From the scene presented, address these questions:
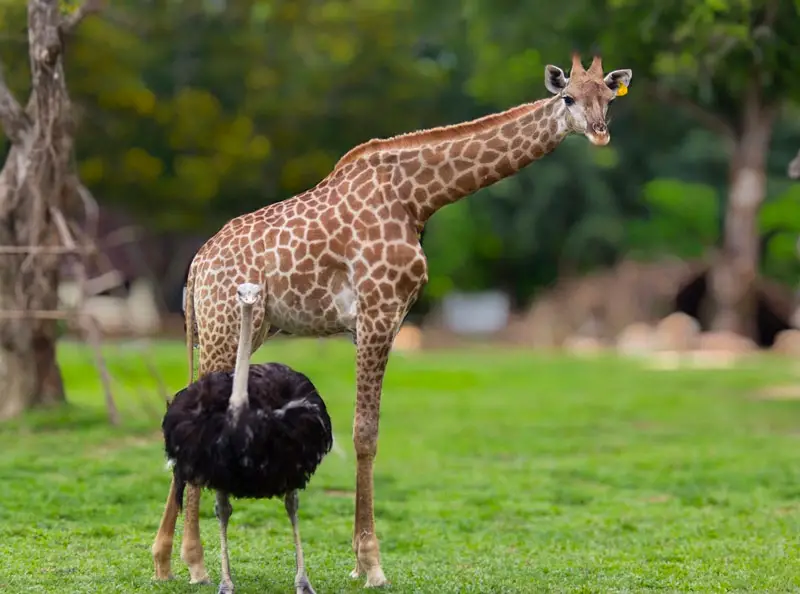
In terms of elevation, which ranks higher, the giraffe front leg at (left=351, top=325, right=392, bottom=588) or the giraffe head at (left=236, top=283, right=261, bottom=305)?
the giraffe head at (left=236, top=283, right=261, bottom=305)

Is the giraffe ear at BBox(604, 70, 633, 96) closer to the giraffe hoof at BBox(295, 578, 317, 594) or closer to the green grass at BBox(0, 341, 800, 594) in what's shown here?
the green grass at BBox(0, 341, 800, 594)

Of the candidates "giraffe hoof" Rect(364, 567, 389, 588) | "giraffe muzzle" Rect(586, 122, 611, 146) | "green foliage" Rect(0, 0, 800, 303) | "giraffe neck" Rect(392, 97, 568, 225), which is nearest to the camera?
"giraffe muzzle" Rect(586, 122, 611, 146)

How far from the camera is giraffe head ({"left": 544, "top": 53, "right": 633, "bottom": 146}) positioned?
25.1 feet

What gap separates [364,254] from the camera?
788cm

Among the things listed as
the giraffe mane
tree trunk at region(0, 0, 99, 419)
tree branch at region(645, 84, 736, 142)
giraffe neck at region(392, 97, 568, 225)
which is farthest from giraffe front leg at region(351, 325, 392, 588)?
tree branch at region(645, 84, 736, 142)

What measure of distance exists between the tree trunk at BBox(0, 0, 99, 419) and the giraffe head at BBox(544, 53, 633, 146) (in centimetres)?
743

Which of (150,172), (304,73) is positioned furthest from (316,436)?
(304,73)

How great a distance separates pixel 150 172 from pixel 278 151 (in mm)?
3986

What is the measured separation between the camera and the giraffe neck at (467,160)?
8.07m

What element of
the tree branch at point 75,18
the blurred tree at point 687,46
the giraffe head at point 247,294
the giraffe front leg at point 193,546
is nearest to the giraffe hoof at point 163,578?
the giraffe front leg at point 193,546

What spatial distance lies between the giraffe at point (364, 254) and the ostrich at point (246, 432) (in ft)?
1.99

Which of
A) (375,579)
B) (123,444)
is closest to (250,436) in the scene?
(375,579)

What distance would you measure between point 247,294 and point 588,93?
2369 millimetres

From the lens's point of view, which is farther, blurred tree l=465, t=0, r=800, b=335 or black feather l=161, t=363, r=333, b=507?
blurred tree l=465, t=0, r=800, b=335
